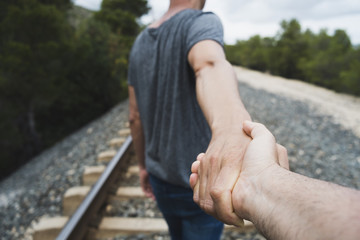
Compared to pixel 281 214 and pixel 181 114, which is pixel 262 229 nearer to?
pixel 281 214

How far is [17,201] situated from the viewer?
406 centimetres

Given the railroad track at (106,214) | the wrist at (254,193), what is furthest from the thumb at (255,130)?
the railroad track at (106,214)

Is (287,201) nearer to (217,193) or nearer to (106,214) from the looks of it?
(217,193)

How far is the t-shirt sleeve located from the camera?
103cm

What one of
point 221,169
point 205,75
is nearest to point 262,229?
point 221,169

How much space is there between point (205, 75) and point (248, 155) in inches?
17.4

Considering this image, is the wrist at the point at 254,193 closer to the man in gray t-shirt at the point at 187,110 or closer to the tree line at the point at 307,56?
the man in gray t-shirt at the point at 187,110

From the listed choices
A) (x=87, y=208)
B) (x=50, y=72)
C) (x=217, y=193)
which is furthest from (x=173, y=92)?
(x=50, y=72)

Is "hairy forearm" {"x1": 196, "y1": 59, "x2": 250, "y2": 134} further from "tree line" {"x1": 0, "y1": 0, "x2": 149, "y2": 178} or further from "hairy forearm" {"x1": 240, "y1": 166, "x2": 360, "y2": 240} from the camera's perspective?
"tree line" {"x1": 0, "y1": 0, "x2": 149, "y2": 178}

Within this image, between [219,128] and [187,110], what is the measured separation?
1.39 feet

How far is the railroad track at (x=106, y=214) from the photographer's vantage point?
8.46ft

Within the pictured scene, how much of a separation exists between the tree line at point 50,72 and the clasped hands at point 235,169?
12166mm

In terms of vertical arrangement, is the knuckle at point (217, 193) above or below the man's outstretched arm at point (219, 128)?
below

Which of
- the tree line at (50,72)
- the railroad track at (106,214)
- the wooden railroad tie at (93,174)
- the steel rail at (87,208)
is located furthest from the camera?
the tree line at (50,72)
